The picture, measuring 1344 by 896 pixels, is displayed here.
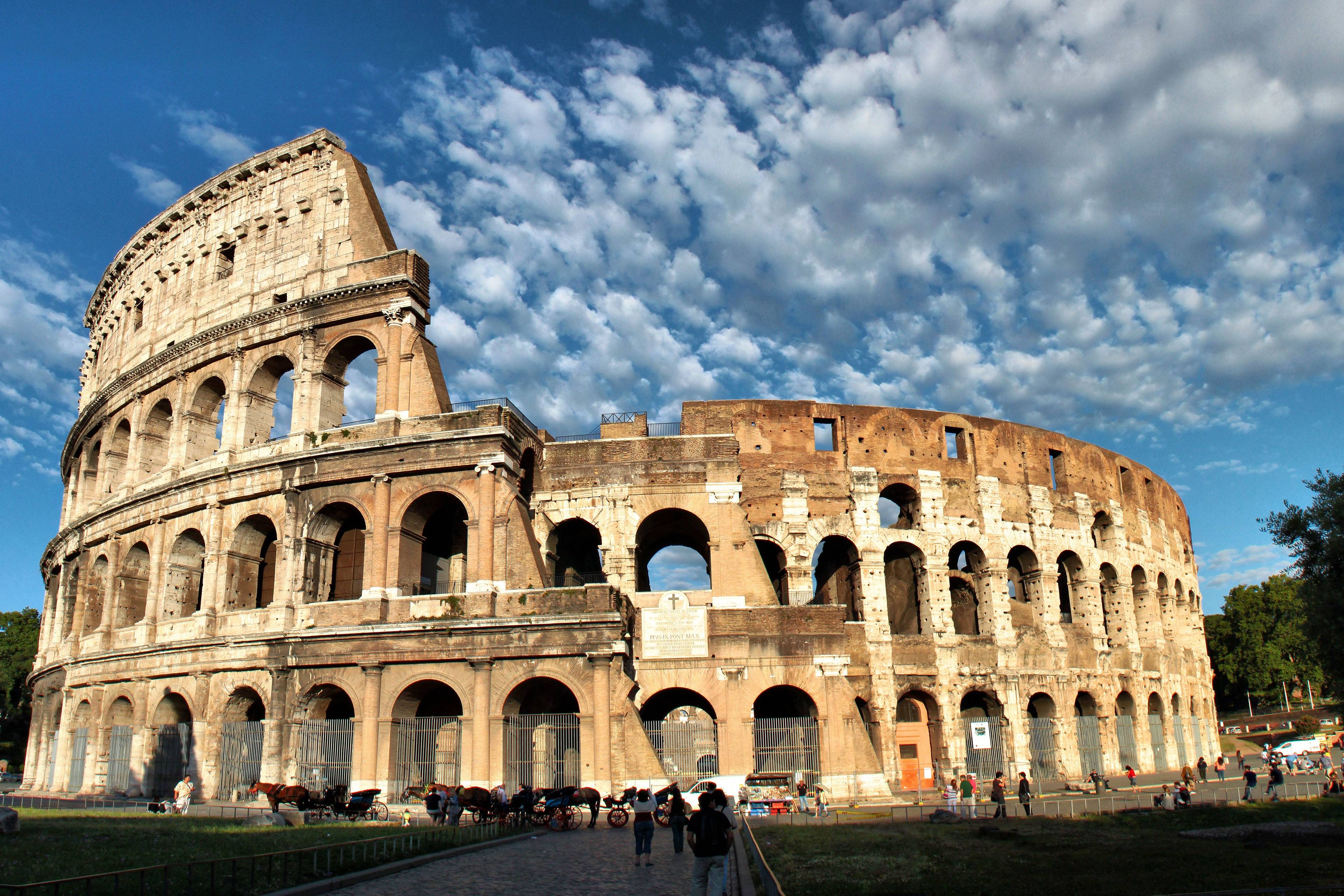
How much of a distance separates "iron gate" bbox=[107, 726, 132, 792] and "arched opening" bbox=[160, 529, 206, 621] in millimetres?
3261

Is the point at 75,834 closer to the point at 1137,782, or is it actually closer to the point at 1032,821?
the point at 1032,821

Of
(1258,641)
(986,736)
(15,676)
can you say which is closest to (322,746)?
(986,736)

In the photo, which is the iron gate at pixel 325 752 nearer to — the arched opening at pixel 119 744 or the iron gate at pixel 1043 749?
the arched opening at pixel 119 744

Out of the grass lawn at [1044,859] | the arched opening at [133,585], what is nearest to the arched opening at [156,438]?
the arched opening at [133,585]

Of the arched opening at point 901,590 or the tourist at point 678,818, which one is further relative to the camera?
the arched opening at point 901,590

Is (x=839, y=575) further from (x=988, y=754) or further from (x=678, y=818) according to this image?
(x=678, y=818)

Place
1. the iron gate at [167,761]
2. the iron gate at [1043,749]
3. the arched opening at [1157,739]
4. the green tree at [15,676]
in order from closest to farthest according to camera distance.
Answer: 1. the iron gate at [167,761]
2. the iron gate at [1043,749]
3. the arched opening at [1157,739]
4. the green tree at [15,676]

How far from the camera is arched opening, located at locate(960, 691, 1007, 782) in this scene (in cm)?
2711

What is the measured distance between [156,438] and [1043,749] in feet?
98.6

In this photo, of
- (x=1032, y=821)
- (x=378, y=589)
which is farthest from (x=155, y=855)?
(x=1032, y=821)

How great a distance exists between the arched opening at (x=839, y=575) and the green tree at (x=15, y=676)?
1695 inches

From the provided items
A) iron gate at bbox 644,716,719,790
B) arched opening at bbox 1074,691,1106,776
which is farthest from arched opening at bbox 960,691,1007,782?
iron gate at bbox 644,716,719,790

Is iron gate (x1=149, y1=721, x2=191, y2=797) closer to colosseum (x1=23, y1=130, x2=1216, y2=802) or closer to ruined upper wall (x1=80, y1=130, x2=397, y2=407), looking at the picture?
colosseum (x1=23, y1=130, x2=1216, y2=802)

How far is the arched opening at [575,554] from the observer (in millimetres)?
26078
